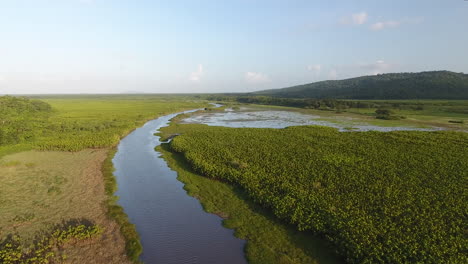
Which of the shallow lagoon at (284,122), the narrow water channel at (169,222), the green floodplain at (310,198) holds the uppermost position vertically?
the shallow lagoon at (284,122)

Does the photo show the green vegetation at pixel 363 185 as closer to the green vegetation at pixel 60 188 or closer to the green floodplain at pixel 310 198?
the green floodplain at pixel 310 198

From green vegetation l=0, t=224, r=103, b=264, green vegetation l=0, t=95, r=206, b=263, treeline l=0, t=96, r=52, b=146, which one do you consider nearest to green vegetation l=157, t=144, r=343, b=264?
green vegetation l=0, t=95, r=206, b=263

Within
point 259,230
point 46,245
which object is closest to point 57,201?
point 46,245

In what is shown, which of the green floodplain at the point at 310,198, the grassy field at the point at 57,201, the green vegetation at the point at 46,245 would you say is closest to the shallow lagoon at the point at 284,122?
the green floodplain at the point at 310,198

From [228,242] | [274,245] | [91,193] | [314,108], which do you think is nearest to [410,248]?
[274,245]

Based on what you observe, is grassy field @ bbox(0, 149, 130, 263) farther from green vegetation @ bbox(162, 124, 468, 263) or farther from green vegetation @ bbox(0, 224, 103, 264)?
green vegetation @ bbox(162, 124, 468, 263)
